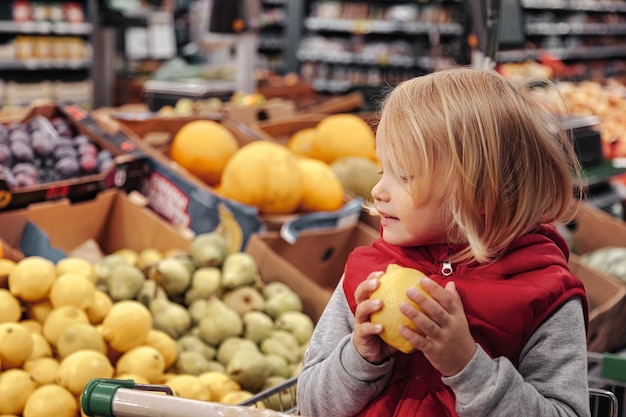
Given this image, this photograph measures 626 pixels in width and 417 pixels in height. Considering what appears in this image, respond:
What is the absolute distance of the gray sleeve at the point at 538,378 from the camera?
3.02ft

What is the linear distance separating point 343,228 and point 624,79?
26.2 ft

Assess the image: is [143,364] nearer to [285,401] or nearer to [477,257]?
[285,401]

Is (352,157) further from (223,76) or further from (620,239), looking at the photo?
(223,76)

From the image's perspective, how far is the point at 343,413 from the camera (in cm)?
106

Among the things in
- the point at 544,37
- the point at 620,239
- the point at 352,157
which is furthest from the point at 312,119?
the point at 544,37

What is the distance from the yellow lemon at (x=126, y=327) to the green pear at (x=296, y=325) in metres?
0.40

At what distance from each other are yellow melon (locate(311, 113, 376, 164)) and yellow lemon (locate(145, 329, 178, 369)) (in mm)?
1510

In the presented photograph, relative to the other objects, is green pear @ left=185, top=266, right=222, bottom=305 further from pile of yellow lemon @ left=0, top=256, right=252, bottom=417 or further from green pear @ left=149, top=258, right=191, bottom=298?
pile of yellow lemon @ left=0, top=256, right=252, bottom=417

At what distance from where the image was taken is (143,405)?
0.80 meters

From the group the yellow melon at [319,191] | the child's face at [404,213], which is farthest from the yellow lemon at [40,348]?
the yellow melon at [319,191]

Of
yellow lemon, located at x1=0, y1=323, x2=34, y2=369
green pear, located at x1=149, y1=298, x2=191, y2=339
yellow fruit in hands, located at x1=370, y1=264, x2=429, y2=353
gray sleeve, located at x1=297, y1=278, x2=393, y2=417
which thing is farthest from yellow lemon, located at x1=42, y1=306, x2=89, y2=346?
yellow fruit in hands, located at x1=370, y1=264, x2=429, y2=353

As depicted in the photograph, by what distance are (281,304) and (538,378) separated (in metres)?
1.16

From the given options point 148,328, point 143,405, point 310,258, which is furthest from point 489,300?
point 310,258

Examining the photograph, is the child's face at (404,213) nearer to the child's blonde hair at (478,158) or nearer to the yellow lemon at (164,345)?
the child's blonde hair at (478,158)
